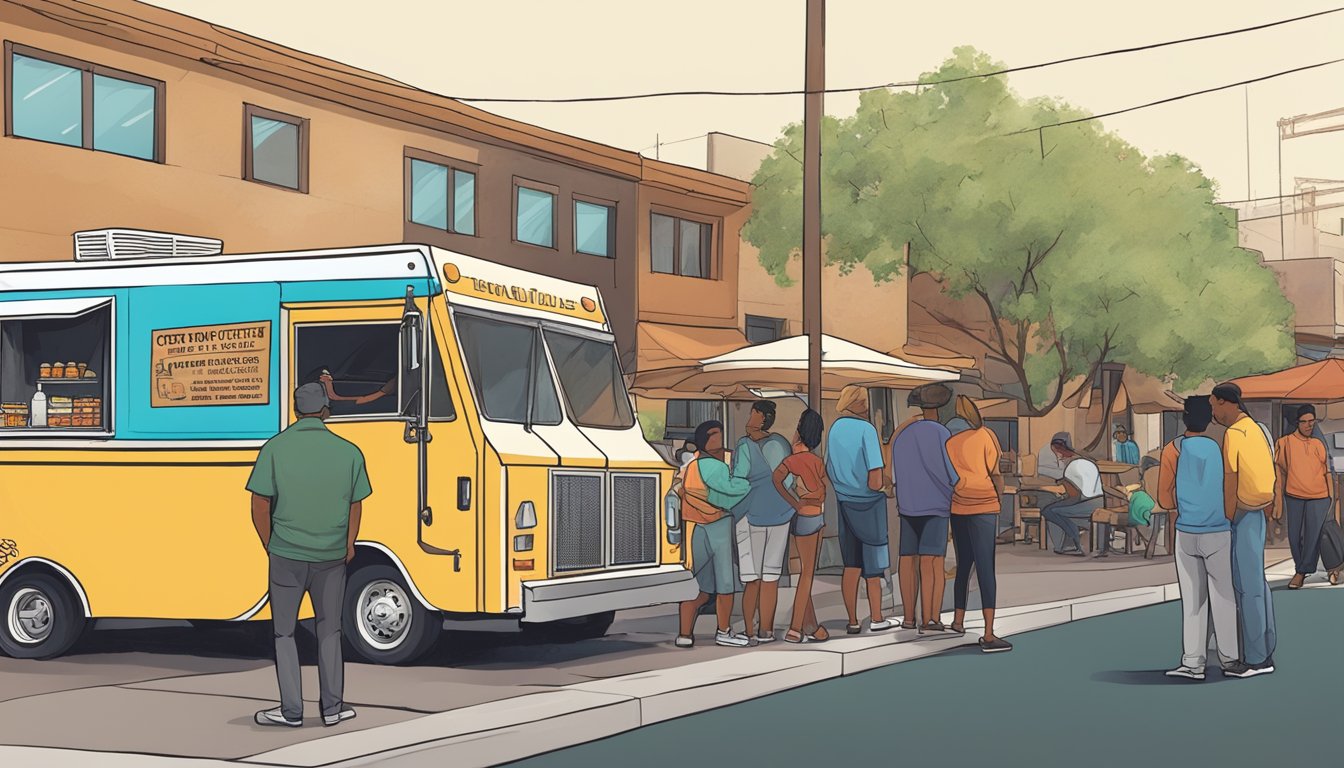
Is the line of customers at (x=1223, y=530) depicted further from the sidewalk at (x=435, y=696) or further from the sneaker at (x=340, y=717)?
the sneaker at (x=340, y=717)

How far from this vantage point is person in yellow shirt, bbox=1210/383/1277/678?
11.8m

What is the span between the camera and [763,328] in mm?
36188

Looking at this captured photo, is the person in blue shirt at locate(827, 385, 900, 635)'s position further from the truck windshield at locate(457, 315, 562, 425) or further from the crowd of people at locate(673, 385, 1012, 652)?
the truck windshield at locate(457, 315, 562, 425)

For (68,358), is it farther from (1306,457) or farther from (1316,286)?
(1316,286)

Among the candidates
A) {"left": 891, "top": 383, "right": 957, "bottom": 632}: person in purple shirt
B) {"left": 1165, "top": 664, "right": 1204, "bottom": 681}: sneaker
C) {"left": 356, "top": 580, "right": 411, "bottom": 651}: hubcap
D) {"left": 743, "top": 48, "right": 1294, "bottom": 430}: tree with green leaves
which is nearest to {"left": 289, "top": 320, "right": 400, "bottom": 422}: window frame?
{"left": 356, "top": 580, "right": 411, "bottom": 651}: hubcap

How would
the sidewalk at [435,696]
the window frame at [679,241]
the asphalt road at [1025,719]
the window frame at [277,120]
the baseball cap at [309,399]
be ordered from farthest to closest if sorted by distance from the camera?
the window frame at [679,241], the window frame at [277,120], the baseball cap at [309,399], the asphalt road at [1025,719], the sidewalk at [435,696]

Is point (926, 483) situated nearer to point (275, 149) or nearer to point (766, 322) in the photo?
point (275, 149)

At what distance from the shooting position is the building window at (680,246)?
109ft

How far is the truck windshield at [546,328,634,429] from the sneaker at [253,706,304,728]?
4.24 meters

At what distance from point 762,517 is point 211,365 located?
429 centimetres

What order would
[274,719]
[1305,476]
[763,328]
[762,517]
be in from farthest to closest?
[763,328]
[1305,476]
[762,517]
[274,719]

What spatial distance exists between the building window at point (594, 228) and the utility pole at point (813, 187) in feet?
37.2

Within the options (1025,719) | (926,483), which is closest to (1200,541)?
(1025,719)

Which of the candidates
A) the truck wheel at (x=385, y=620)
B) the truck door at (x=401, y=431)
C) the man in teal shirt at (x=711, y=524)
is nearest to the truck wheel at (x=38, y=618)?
the truck wheel at (x=385, y=620)
